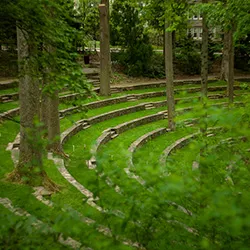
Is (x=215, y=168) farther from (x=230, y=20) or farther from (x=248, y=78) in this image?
(x=248, y=78)

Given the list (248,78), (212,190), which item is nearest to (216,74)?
(248,78)

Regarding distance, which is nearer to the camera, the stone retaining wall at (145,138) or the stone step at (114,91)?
the stone retaining wall at (145,138)

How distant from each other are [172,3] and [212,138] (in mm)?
7177

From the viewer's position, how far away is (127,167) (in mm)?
5328

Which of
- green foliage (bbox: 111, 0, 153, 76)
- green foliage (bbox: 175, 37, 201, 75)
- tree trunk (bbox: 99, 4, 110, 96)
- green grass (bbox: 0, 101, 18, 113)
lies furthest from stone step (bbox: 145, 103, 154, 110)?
green foliage (bbox: 175, 37, 201, 75)

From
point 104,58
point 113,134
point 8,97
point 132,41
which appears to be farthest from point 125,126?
point 132,41

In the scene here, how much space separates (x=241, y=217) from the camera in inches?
118

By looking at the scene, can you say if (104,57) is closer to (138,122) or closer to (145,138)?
(138,122)

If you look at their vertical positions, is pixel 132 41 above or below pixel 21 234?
above

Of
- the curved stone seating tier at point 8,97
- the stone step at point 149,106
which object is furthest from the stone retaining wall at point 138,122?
the curved stone seating tier at point 8,97

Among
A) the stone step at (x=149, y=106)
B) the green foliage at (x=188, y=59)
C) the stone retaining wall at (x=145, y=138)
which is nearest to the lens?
the stone retaining wall at (x=145, y=138)

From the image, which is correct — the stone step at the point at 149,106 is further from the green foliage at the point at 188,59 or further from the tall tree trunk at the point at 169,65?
the green foliage at the point at 188,59

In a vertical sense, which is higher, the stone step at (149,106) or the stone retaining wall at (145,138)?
the stone step at (149,106)

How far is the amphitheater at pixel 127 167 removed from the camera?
3508mm
